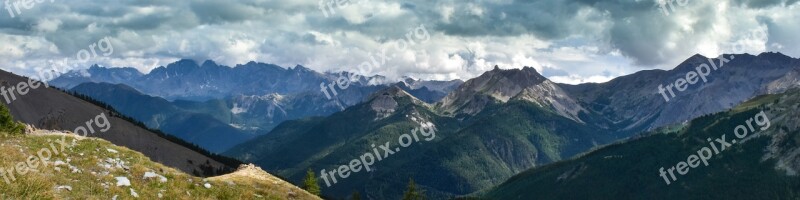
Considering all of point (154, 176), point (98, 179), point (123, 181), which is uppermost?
point (98, 179)

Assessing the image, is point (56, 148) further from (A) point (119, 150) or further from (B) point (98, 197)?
(B) point (98, 197)

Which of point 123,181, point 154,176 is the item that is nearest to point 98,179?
point 123,181

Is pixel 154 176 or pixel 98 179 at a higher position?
pixel 98 179

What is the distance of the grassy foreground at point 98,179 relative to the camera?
33.3 metres

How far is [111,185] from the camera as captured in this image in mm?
37156

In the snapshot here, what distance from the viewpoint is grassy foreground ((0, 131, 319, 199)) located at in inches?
1310

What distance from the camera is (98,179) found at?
3809 cm

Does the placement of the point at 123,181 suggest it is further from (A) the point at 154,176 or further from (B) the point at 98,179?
(A) the point at 154,176

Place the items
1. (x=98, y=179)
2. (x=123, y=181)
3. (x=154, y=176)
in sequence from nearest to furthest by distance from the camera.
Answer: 1. (x=98, y=179)
2. (x=123, y=181)
3. (x=154, y=176)

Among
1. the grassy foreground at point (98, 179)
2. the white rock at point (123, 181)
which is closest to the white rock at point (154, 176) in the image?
the grassy foreground at point (98, 179)

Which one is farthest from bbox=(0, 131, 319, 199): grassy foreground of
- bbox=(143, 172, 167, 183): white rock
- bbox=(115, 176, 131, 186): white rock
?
bbox=(115, 176, 131, 186): white rock

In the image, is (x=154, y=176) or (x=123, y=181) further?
(x=154, y=176)

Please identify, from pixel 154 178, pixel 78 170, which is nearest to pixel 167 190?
pixel 154 178

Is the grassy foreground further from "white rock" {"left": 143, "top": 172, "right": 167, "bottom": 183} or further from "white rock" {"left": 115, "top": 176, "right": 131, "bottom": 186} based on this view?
"white rock" {"left": 115, "top": 176, "right": 131, "bottom": 186}
